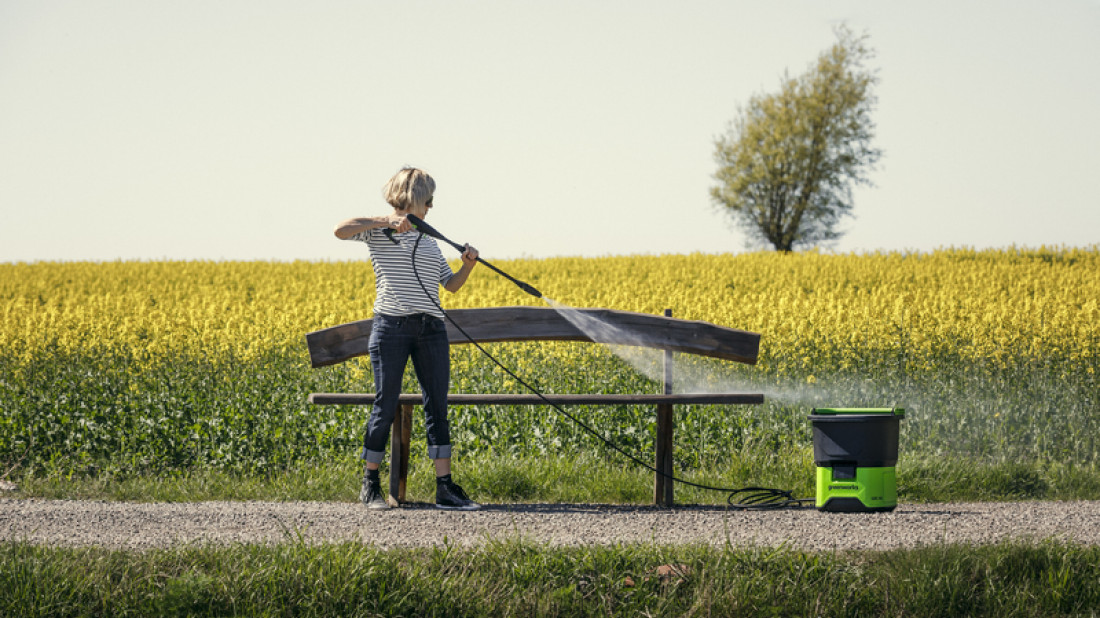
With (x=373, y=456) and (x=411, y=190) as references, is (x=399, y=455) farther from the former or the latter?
(x=411, y=190)

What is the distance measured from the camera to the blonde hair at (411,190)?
6.20 metres

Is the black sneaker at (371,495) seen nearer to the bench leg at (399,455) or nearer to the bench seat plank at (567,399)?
the bench leg at (399,455)

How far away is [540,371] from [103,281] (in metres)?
19.0

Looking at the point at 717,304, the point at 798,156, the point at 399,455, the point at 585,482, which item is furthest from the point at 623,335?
the point at 798,156

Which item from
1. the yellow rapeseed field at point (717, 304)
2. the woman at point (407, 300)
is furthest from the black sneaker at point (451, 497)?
the yellow rapeseed field at point (717, 304)

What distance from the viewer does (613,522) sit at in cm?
601

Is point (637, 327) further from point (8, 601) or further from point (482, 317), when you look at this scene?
point (8, 601)

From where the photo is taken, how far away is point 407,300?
6258 mm

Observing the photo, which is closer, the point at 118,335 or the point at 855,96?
the point at 118,335

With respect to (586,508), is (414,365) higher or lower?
higher

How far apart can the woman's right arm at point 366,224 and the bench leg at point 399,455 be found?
4.65ft

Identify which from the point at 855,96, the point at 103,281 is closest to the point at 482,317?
the point at 103,281

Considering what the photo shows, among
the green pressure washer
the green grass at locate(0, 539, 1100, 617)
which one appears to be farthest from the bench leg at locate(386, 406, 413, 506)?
the green pressure washer

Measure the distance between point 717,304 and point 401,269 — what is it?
8.80 metres
